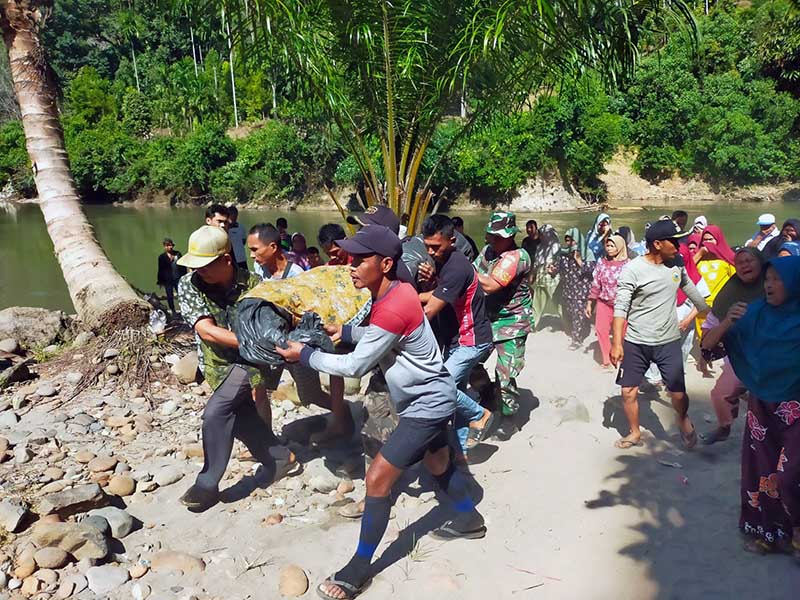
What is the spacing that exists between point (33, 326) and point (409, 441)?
5576mm

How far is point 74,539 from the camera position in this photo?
11.2ft

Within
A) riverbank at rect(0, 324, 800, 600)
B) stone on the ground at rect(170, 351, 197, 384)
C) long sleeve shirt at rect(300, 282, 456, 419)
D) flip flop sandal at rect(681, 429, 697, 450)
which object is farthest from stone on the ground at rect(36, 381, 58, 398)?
flip flop sandal at rect(681, 429, 697, 450)

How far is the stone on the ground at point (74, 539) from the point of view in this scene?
3.39 metres

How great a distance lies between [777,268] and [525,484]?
204 cm

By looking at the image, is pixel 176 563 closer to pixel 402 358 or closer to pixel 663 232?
pixel 402 358

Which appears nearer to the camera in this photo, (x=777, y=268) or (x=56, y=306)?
(x=777, y=268)

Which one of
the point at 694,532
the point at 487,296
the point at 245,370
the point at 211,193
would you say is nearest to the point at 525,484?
the point at 694,532

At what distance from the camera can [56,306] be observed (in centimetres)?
1507

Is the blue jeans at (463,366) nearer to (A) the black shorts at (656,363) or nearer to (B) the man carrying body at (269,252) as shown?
(A) the black shorts at (656,363)

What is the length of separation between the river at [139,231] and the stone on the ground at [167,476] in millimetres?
11909

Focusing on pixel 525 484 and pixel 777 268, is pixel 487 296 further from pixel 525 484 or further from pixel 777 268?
pixel 777 268

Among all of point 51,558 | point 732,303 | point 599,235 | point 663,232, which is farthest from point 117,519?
point 599,235

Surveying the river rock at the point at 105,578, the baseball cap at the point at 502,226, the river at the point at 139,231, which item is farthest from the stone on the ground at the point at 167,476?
the river at the point at 139,231

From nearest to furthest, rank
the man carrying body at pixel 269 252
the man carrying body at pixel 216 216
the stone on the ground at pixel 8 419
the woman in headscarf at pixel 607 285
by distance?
the man carrying body at pixel 269 252, the stone on the ground at pixel 8 419, the man carrying body at pixel 216 216, the woman in headscarf at pixel 607 285
